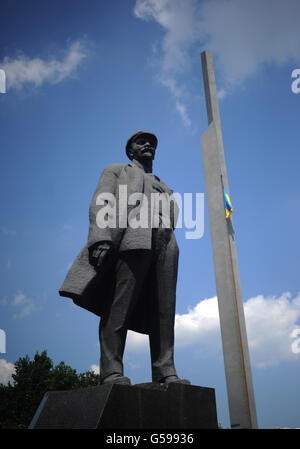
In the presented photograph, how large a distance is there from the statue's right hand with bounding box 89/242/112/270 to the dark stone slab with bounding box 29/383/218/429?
1.27 metres

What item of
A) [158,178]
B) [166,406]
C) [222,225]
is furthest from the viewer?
[222,225]

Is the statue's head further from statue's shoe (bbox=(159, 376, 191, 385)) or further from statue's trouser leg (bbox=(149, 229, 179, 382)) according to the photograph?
statue's shoe (bbox=(159, 376, 191, 385))

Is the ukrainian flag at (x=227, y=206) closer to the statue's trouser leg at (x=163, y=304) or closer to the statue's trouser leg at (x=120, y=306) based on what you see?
the statue's trouser leg at (x=163, y=304)

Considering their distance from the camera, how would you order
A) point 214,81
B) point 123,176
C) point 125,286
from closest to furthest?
point 125,286, point 123,176, point 214,81

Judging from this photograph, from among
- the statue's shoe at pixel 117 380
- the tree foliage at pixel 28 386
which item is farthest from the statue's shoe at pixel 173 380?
the tree foliage at pixel 28 386

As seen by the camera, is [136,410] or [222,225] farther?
[222,225]

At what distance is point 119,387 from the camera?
3541mm

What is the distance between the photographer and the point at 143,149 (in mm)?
5375

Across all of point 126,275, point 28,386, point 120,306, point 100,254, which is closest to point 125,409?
point 120,306

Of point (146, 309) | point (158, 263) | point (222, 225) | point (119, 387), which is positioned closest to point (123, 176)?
point (158, 263)

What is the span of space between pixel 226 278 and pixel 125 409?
11465 millimetres

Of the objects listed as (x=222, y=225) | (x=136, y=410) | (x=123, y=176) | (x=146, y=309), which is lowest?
(x=136, y=410)

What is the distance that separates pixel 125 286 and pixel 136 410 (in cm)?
126
